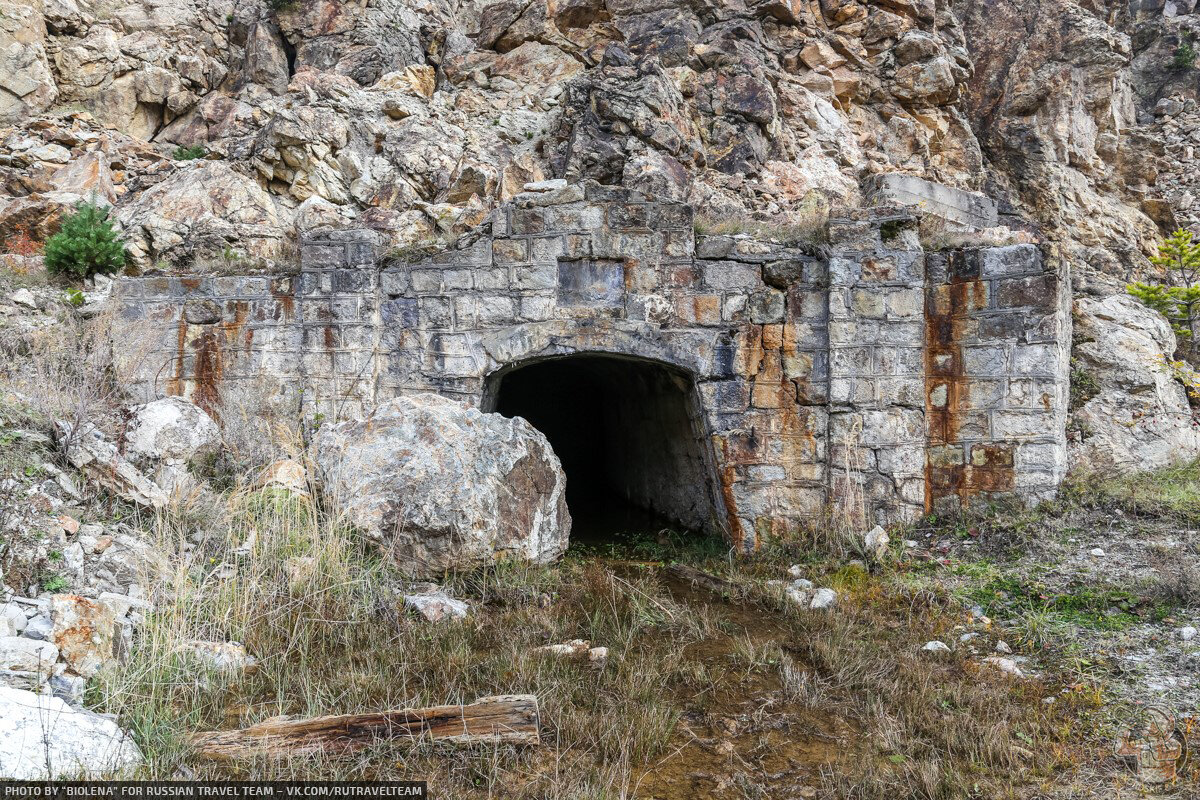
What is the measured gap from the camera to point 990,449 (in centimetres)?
597

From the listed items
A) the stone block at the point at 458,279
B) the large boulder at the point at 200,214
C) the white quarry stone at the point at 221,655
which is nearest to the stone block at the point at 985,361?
the stone block at the point at 458,279

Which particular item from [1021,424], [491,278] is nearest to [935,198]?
[1021,424]

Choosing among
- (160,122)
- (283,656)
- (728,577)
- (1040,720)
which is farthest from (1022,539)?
(160,122)

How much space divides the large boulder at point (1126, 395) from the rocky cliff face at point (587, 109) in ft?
11.4

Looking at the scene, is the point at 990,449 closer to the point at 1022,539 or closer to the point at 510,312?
the point at 1022,539

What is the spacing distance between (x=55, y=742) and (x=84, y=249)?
7.57m

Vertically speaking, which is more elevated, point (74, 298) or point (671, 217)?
point (671, 217)

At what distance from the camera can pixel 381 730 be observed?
2877mm

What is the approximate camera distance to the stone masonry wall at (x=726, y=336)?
5984mm

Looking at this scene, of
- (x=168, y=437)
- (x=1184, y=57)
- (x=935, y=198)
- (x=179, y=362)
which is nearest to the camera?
(x=168, y=437)

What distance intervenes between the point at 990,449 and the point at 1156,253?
11.2 m

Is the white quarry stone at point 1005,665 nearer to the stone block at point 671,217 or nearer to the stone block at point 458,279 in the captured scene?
the stone block at point 671,217

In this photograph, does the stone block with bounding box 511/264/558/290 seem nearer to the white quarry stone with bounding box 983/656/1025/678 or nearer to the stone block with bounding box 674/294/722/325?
the stone block with bounding box 674/294/722/325

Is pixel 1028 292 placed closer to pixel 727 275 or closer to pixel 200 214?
pixel 727 275
